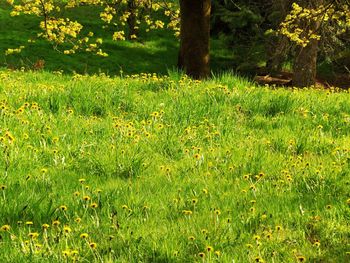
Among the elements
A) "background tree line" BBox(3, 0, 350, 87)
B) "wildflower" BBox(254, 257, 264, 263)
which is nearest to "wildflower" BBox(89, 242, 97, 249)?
"wildflower" BBox(254, 257, 264, 263)

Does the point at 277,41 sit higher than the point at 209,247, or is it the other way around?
the point at 209,247

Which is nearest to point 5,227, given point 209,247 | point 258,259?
point 209,247

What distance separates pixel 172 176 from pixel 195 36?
7335mm

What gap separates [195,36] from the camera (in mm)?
11641

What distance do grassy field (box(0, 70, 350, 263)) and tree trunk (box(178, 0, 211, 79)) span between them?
3.83 metres

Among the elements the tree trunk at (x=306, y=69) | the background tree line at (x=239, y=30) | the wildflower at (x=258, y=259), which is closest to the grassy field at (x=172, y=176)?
the wildflower at (x=258, y=259)

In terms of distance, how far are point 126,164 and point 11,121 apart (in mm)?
2008

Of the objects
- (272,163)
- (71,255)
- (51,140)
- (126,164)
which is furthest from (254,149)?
(71,255)

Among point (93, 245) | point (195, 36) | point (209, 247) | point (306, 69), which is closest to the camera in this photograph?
point (209, 247)

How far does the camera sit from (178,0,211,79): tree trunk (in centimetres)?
1155

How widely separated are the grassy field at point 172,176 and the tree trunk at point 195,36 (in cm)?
383

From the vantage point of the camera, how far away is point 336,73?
A: 98.6ft

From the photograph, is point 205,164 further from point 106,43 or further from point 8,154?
point 106,43

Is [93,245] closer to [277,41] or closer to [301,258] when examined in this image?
[301,258]
